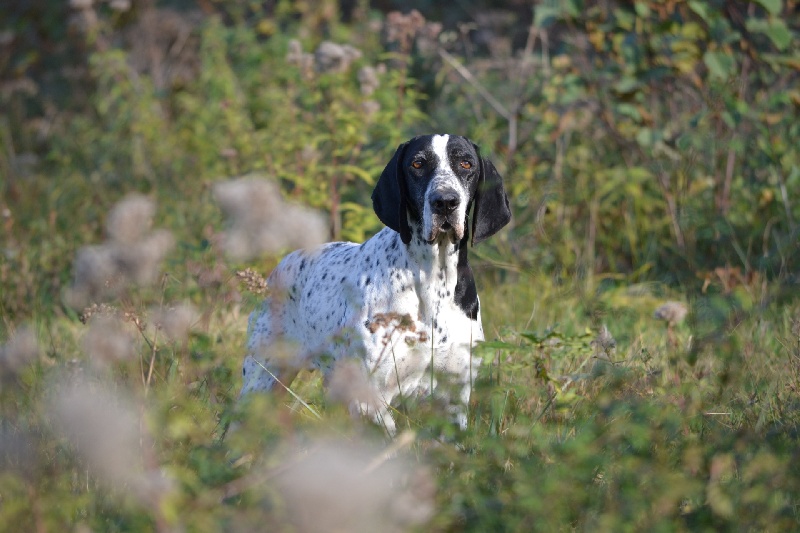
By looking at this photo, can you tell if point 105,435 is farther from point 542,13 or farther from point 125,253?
point 542,13

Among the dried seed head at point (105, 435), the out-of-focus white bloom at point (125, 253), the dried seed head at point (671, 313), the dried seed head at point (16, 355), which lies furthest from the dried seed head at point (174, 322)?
the dried seed head at point (671, 313)

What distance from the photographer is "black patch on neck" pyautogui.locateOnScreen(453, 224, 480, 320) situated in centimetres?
418

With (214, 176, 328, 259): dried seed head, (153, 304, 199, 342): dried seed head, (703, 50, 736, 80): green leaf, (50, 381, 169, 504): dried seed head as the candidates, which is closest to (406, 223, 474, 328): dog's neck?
(153, 304, 199, 342): dried seed head

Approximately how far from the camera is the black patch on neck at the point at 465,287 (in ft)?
13.7

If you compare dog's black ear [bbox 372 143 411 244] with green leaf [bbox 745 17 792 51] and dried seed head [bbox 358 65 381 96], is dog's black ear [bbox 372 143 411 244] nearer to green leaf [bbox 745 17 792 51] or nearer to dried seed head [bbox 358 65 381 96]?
dried seed head [bbox 358 65 381 96]

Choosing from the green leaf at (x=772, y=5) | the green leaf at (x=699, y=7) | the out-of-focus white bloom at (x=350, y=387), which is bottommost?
the green leaf at (x=699, y=7)

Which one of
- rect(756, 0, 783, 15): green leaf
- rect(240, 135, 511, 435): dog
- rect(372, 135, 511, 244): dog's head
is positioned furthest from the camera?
rect(756, 0, 783, 15): green leaf

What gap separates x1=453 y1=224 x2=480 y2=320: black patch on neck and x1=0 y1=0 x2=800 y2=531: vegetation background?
25 cm

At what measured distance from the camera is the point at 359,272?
4277 millimetres

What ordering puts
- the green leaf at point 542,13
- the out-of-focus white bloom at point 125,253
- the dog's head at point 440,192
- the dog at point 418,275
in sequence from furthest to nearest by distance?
the green leaf at point 542,13, the dog's head at point 440,192, the dog at point 418,275, the out-of-focus white bloom at point 125,253

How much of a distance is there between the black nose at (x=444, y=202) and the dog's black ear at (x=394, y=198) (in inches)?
7.7

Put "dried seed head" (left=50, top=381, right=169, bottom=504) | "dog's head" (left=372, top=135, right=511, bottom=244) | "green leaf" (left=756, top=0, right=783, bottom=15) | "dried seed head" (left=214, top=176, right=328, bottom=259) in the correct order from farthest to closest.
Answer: "green leaf" (left=756, top=0, right=783, bottom=15), "dog's head" (left=372, top=135, right=511, bottom=244), "dried seed head" (left=214, top=176, right=328, bottom=259), "dried seed head" (left=50, top=381, right=169, bottom=504)

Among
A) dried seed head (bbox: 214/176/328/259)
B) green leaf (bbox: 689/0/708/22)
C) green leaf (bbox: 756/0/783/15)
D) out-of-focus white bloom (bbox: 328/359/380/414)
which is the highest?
dried seed head (bbox: 214/176/328/259)

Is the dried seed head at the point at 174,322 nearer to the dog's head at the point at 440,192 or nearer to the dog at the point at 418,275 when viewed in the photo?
the dog at the point at 418,275
